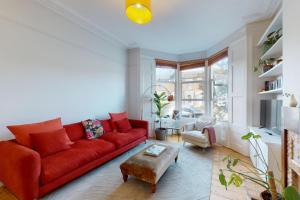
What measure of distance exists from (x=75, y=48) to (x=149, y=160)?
2744mm

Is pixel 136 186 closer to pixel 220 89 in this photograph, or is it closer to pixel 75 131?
pixel 75 131

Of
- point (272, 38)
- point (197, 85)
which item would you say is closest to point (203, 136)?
point (197, 85)

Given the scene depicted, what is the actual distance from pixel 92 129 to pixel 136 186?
1520mm

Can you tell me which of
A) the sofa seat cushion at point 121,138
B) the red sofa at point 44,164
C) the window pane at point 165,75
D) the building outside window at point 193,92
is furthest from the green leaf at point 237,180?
the window pane at point 165,75

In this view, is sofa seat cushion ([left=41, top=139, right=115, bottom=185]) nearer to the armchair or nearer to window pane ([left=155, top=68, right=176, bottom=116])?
the armchair

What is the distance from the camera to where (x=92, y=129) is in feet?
10.2

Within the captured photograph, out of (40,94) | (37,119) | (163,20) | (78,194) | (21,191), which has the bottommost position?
(78,194)

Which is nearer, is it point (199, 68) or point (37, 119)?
→ point (37, 119)

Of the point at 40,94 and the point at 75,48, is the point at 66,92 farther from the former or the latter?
the point at 75,48

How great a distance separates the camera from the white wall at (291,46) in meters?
1.43

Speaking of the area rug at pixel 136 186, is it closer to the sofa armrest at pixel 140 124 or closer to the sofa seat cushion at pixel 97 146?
the sofa seat cushion at pixel 97 146

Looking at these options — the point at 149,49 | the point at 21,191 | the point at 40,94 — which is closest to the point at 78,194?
the point at 21,191

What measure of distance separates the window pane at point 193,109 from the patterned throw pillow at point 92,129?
3.08 metres

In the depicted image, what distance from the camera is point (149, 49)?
15.9ft
